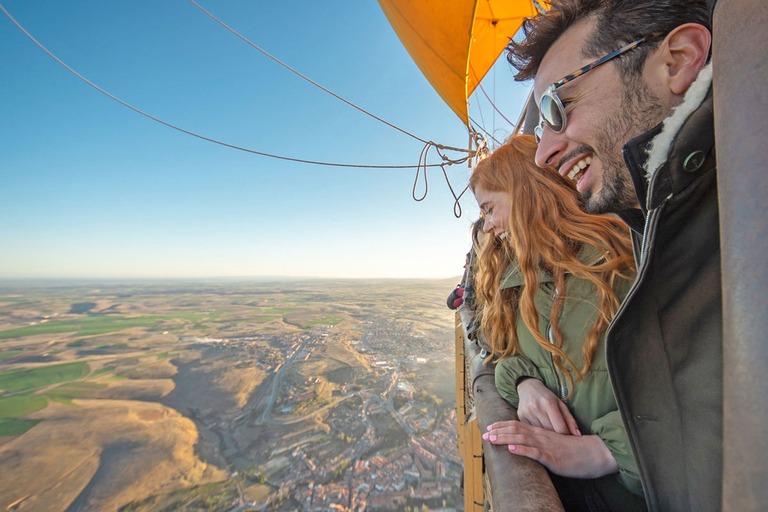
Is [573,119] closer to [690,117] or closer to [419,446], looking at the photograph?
[690,117]

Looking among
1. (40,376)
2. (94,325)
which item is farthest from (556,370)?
(94,325)

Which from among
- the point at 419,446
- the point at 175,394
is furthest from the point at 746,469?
the point at 175,394

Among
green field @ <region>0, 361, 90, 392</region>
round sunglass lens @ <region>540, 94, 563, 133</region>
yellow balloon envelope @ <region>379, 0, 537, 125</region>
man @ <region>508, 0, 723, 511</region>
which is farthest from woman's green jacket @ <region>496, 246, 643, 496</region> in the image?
green field @ <region>0, 361, 90, 392</region>

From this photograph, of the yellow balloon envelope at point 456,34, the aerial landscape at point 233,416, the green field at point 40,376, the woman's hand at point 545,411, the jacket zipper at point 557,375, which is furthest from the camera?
the green field at point 40,376

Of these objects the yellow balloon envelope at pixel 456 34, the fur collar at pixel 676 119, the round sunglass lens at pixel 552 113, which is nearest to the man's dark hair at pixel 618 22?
the round sunglass lens at pixel 552 113

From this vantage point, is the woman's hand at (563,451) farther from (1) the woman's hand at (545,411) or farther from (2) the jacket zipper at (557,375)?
(2) the jacket zipper at (557,375)
